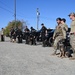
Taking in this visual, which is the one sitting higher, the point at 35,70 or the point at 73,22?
the point at 73,22

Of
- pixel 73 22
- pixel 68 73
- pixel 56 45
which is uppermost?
pixel 73 22

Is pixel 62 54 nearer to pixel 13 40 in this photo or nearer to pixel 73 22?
pixel 73 22

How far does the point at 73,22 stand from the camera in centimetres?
1188

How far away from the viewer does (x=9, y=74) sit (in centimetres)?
809

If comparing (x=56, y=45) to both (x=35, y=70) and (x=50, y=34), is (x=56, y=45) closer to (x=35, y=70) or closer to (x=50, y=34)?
(x=35, y=70)

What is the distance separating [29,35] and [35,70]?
13.9 meters

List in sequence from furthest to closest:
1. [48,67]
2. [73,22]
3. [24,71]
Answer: [73,22]
[48,67]
[24,71]

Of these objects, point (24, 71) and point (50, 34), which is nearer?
point (24, 71)

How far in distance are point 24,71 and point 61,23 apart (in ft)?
16.4

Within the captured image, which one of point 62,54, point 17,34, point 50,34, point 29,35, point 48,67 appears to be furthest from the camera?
point 17,34

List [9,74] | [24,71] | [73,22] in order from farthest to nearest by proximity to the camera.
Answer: [73,22], [24,71], [9,74]

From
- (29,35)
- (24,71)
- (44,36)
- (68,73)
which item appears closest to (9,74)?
(24,71)

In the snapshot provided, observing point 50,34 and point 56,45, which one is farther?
point 50,34

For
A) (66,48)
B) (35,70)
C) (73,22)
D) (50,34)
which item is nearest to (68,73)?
(35,70)
